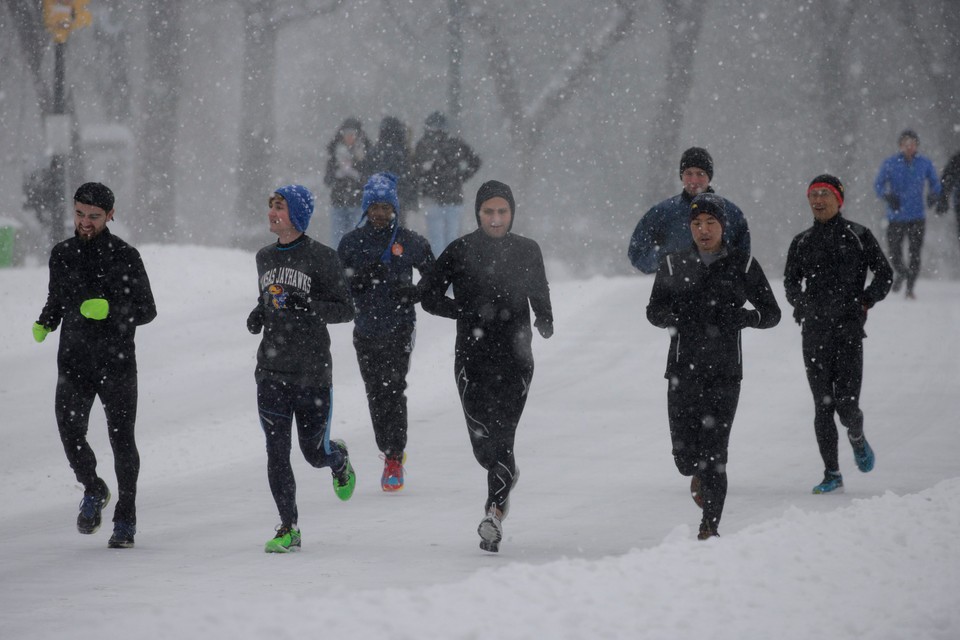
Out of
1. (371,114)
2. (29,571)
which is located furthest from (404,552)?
(371,114)

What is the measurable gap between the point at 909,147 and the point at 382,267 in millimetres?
11169

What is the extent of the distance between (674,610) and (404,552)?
86.5 inches

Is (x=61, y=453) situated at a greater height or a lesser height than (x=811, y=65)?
lesser

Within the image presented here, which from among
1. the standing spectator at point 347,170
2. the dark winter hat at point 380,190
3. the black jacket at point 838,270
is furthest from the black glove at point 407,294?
the standing spectator at point 347,170

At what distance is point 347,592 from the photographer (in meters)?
6.20

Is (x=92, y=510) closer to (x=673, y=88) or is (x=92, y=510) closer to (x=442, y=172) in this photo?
(x=442, y=172)

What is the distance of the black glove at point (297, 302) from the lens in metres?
7.31

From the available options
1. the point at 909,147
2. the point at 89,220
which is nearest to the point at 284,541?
the point at 89,220

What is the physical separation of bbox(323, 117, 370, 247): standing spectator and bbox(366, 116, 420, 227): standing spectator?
0.58ft

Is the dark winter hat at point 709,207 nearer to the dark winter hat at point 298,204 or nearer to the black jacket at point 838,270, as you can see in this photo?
the black jacket at point 838,270

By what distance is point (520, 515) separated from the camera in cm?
859

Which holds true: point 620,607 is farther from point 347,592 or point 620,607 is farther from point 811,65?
point 811,65

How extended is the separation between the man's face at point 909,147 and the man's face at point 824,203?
9918 millimetres

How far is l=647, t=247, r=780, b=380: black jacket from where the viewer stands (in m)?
7.24
